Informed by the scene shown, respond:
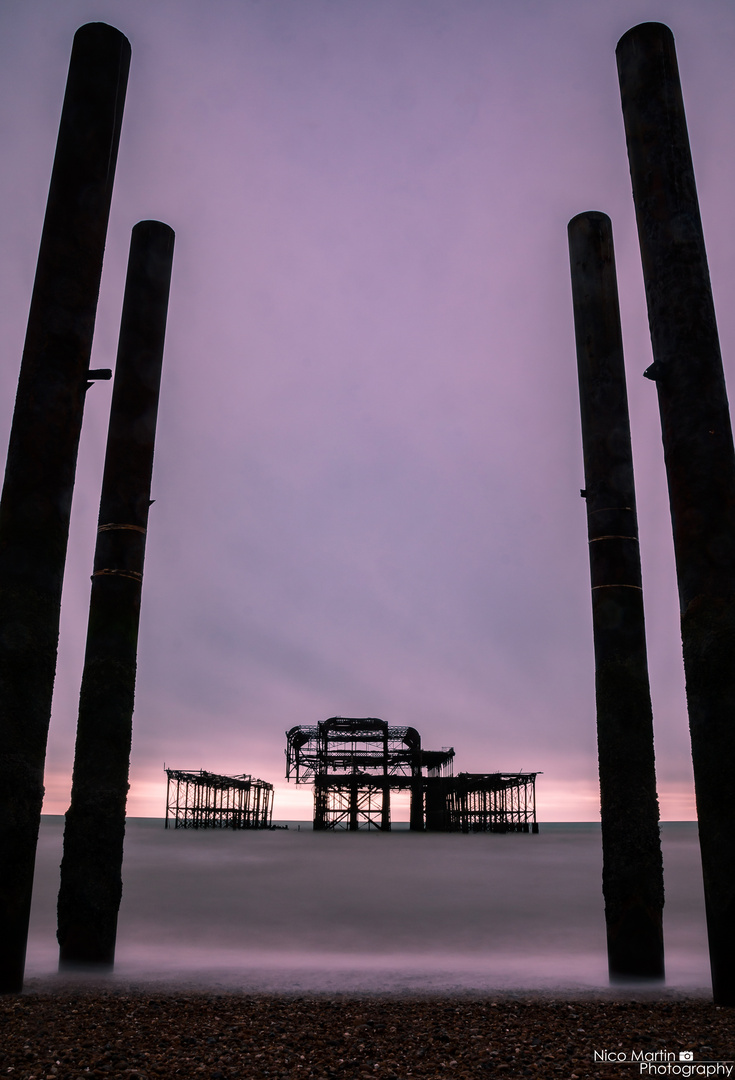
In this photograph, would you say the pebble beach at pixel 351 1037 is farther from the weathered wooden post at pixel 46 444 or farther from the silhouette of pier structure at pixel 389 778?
the silhouette of pier structure at pixel 389 778

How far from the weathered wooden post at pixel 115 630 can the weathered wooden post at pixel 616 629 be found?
4167 millimetres

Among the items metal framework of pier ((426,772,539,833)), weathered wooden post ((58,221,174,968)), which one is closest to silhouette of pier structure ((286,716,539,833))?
metal framework of pier ((426,772,539,833))

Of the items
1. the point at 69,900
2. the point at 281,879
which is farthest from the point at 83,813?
the point at 281,879

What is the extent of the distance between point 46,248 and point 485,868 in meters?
28.0

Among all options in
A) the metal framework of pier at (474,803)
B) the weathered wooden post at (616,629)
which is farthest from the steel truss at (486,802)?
the weathered wooden post at (616,629)

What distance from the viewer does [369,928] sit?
12.2m

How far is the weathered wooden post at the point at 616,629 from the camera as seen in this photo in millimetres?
6453

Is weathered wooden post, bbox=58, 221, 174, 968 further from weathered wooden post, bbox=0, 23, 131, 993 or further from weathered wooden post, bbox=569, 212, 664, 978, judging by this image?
weathered wooden post, bbox=569, 212, 664, 978

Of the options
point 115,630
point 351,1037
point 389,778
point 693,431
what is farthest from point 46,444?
point 389,778

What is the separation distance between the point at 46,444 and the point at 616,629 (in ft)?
16.1

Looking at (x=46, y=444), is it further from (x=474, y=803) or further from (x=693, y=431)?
(x=474, y=803)

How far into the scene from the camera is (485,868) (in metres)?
29.0

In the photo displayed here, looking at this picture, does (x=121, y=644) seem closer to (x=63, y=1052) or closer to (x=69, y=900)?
(x=69, y=900)

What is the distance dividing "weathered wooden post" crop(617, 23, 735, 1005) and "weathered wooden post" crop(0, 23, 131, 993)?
4240 mm
